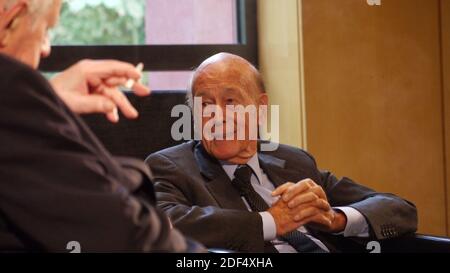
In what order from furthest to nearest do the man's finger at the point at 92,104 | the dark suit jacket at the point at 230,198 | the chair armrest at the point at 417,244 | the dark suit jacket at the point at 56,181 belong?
the chair armrest at the point at 417,244
the dark suit jacket at the point at 230,198
the man's finger at the point at 92,104
the dark suit jacket at the point at 56,181

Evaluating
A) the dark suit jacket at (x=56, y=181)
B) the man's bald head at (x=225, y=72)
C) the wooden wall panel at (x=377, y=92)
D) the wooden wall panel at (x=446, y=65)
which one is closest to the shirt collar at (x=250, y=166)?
the man's bald head at (x=225, y=72)

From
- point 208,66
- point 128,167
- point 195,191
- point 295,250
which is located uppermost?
point 208,66

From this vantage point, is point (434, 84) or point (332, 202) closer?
point (332, 202)

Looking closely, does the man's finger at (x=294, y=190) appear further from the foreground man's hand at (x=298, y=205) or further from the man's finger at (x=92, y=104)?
the man's finger at (x=92, y=104)

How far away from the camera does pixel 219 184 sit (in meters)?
1.94

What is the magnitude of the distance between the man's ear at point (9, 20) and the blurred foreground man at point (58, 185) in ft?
0.68

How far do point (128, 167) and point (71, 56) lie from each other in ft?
3.57

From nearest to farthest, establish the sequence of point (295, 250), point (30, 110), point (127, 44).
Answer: point (30, 110) → point (295, 250) → point (127, 44)

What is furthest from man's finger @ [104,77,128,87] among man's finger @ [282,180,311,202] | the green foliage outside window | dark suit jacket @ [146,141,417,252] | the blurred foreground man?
the green foliage outside window

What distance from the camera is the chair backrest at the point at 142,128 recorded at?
2.01 m

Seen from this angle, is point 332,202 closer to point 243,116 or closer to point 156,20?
point 243,116
